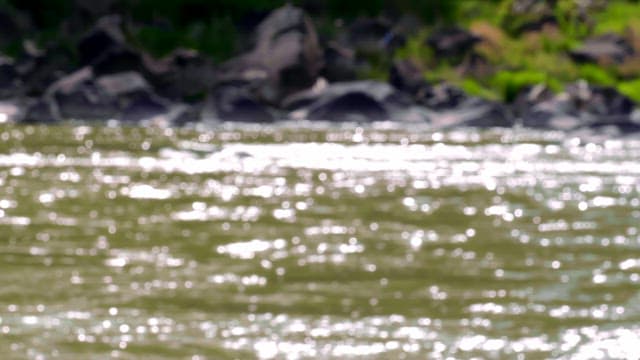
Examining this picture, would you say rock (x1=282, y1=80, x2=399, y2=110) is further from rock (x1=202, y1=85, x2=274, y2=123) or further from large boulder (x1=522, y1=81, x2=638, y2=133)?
large boulder (x1=522, y1=81, x2=638, y2=133)

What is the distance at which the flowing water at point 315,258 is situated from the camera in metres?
17.0

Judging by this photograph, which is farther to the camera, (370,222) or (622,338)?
(370,222)

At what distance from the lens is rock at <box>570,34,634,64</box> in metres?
89.2

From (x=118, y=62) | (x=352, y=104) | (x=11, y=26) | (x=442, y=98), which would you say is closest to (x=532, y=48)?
(x=442, y=98)

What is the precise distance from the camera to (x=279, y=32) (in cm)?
8356

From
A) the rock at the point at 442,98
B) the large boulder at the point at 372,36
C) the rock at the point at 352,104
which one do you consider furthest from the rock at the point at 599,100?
the large boulder at the point at 372,36

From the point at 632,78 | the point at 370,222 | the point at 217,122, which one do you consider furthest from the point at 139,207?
the point at 632,78

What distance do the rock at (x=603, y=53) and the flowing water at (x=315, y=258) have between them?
143ft

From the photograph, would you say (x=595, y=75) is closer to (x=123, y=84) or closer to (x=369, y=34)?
(x=369, y=34)

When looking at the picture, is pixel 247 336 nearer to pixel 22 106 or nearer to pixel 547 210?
pixel 547 210

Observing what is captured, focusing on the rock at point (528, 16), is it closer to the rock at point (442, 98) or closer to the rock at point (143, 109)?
the rock at point (442, 98)

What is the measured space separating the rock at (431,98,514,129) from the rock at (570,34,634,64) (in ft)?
62.1

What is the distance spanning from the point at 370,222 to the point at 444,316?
10488 mm

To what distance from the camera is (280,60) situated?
8044 cm
